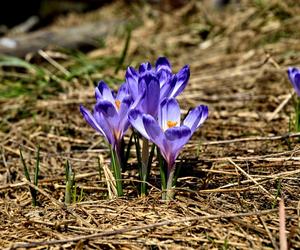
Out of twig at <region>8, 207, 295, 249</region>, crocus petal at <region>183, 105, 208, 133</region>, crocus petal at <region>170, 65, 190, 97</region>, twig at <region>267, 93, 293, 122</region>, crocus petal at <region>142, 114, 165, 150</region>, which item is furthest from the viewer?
twig at <region>267, 93, 293, 122</region>

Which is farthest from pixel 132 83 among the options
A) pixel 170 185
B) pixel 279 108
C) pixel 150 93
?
pixel 279 108

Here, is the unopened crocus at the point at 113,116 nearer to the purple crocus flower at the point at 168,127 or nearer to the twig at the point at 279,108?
the purple crocus flower at the point at 168,127

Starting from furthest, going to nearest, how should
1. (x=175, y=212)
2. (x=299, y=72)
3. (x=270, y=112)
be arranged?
(x=270, y=112)
(x=299, y=72)
(x=175, y=212)

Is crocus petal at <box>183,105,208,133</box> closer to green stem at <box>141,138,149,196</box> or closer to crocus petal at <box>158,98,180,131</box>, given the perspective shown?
crocus petal at <box>158,98,180,131</box>

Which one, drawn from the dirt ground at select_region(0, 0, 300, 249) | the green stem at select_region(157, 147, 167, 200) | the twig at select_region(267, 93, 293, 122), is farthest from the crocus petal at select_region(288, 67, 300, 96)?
the green stem at select_region(157, 147, 167, 200)

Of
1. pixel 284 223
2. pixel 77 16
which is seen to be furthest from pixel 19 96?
pixel 77 16

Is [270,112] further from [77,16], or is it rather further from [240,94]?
[77,16]

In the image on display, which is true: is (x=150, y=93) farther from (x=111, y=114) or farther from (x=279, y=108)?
(x=279, y=108)
